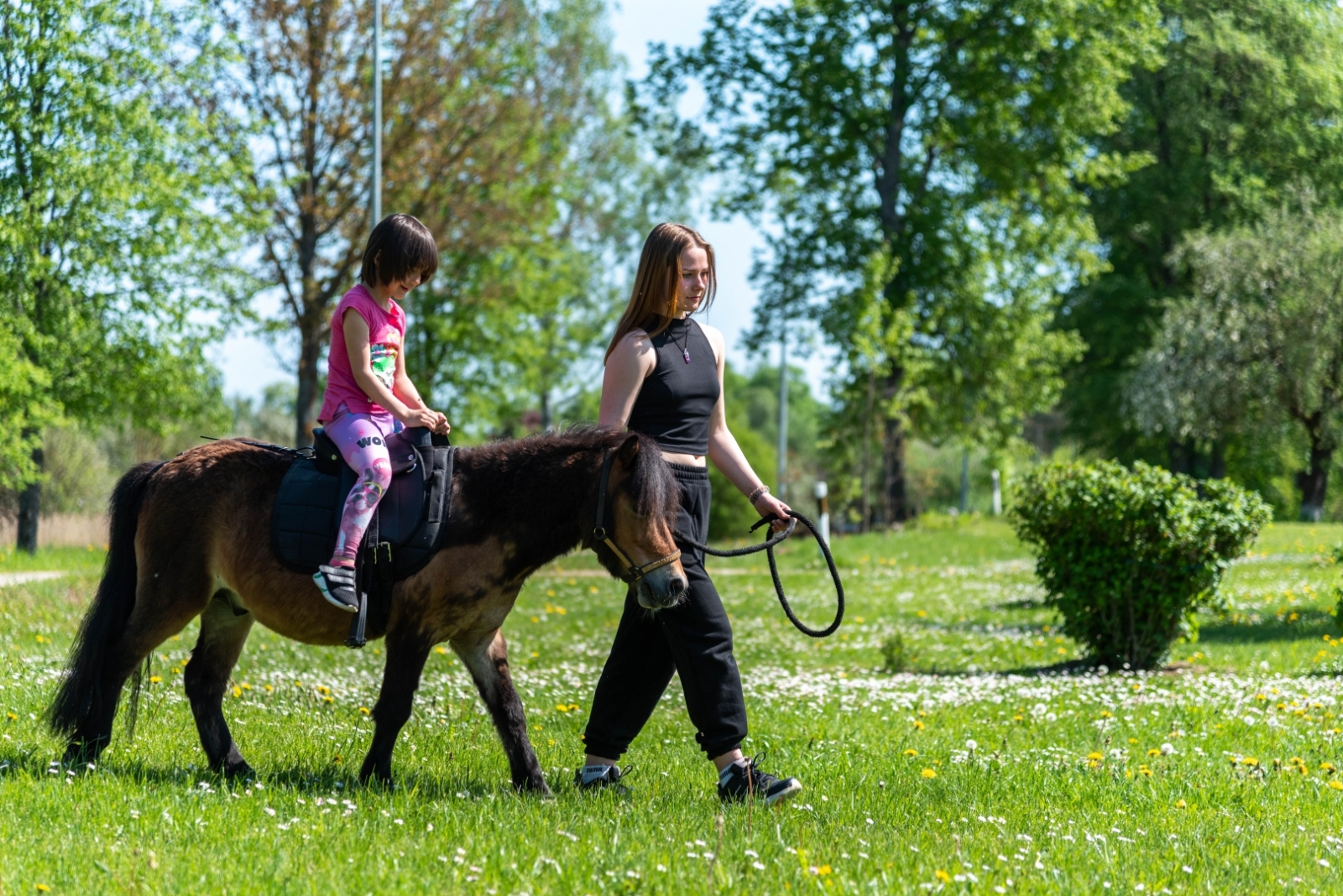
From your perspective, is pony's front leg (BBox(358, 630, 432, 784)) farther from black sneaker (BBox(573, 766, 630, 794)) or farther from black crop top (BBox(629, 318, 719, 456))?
black crop top (BBox(629, 318, 719, 456))

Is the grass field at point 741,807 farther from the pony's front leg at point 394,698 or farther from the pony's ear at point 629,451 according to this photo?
the pony's ear at point 629,451

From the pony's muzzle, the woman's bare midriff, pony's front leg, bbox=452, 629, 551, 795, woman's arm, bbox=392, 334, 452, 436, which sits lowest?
pony's front leg, bbox=452, 629, 551, 795

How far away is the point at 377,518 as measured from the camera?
514cm

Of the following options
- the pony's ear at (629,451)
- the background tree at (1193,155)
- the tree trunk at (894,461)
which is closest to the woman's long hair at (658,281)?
the pony's ear at (629,451)

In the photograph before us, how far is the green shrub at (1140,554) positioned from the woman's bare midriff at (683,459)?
5.83 metres

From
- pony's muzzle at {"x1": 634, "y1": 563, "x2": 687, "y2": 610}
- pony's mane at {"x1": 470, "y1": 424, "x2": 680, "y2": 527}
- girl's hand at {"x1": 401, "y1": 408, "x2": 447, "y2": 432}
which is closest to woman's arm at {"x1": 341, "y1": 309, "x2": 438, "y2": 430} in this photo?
girl's hand at {"x1": 401, "y1": 408, "x2": 447, "y2": 432}

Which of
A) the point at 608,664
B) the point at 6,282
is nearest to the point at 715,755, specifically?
the point at 608,664

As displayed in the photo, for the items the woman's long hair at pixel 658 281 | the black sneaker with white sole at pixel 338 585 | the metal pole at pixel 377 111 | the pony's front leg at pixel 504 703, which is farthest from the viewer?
the metal pole at pixel 377 111

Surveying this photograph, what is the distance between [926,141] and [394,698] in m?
28.4

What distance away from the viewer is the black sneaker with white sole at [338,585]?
499 cm

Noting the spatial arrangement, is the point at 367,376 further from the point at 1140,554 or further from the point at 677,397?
the point at 1140,554

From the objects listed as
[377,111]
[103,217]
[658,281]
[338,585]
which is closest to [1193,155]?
[377,111]

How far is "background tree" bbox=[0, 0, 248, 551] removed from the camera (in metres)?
17.5

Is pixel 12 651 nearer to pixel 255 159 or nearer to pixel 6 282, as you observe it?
pixel 6 282
